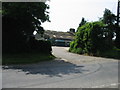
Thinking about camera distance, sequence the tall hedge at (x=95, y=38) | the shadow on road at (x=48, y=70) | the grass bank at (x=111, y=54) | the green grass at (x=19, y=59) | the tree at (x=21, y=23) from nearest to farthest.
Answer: the shadow on road at (x=48, y=70), the green grass at (x=19, y=59), the tree at (x=21, y=23), the grass bank at (x=111, y=54), the tall hedge at (x=95, y=38)

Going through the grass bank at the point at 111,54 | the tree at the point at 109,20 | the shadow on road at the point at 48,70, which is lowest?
the shadow on road at the point at 48,70

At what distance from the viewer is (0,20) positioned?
65.9 feet

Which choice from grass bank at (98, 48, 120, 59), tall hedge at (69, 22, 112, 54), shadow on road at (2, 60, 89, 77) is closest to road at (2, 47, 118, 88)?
shadow on road at (2, 60, 89, 77)

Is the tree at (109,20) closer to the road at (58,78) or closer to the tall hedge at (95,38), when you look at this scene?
the tall hedge at (95,38)

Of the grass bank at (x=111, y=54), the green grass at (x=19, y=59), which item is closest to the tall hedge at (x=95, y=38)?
the grass bank at (x=111, y=54)

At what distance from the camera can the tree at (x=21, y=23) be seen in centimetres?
1878

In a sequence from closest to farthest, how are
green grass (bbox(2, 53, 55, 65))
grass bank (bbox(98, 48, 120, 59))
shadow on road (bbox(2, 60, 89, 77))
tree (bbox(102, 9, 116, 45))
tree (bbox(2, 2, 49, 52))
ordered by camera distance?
shadow on road (bbox(2, 60, 89, 77)) < green grass (bbox(2, 53, 55, 65)) < tree (bbox(2, 2, 49, 52)) < grass bank (bbox(98, 48, 120, 59)) < tree (bbox(102, 9, 116, 45))

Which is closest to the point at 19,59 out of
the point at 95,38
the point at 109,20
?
the point at 95,38

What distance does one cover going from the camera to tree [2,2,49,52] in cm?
1878

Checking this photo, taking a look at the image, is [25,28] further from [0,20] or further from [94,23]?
[94,23]

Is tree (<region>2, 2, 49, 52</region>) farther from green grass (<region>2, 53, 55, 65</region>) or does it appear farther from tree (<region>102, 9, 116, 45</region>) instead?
tree (<region>102, 9, 116, 45</region>)

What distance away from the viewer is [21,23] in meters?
21.4

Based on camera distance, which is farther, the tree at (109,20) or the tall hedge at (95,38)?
the tree at (109,20)

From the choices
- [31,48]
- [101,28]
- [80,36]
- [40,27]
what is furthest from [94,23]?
[31,48]
